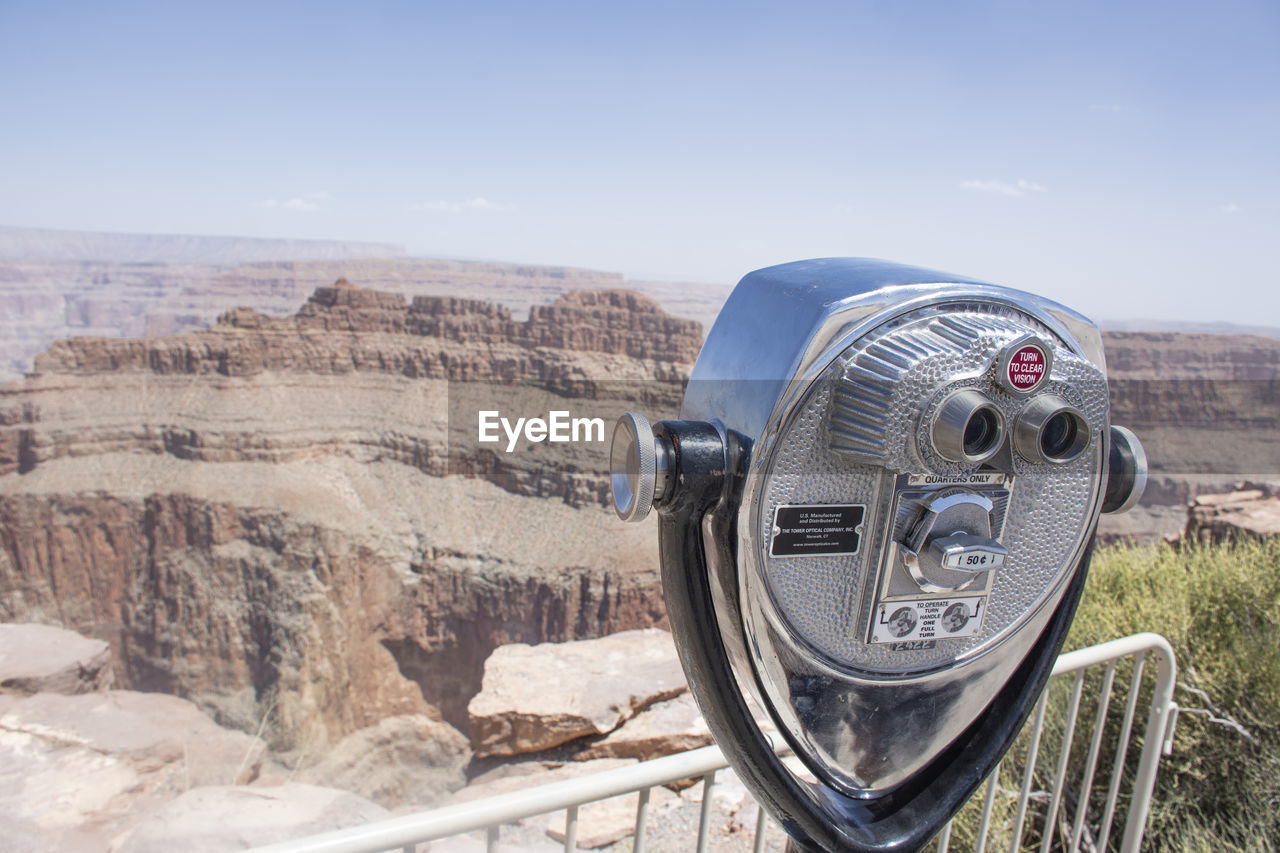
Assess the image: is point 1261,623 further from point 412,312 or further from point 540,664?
point 412,312

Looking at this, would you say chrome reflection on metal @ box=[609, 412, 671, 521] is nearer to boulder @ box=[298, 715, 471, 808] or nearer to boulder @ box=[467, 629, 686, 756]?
boulder @ box=[467, 629, 686, 756]

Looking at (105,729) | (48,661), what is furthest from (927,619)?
(48,661)

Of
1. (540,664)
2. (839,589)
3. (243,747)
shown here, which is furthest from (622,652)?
(243,747)

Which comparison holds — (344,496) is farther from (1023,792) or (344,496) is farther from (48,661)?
(1023,792)

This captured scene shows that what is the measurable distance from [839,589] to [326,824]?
4.71 metres

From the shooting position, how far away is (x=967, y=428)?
84cm

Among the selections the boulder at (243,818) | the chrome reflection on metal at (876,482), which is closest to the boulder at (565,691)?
the boulder at (243,818)

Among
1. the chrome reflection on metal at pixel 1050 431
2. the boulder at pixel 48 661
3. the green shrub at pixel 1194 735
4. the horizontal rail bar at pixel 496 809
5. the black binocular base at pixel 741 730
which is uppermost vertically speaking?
the chrome reflection on metal at pixel 1050 431

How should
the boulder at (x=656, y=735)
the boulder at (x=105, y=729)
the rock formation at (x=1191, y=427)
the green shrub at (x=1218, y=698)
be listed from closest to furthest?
the green shrub at (x=1218, y=698)
the boulder at (x=656, y=735)
the boulder at (x=105, y=729)
the rock formation at (x=1191, y=427)

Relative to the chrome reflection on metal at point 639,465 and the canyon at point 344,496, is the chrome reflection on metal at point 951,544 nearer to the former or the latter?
the chrome reflection on metal at point 639,465

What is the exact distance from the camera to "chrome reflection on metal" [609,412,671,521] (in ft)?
2.79

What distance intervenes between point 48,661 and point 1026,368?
17836 mm

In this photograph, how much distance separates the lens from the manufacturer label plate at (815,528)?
852mm
